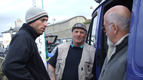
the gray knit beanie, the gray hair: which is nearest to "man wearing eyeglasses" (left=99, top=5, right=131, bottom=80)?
the gray hair

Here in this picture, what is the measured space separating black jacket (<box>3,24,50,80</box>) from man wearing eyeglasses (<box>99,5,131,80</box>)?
0.70 m

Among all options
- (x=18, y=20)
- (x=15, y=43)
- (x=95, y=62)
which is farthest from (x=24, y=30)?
(x=18, y=20)

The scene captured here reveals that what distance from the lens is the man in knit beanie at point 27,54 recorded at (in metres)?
1.23

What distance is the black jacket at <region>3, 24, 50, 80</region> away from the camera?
4.01 feet

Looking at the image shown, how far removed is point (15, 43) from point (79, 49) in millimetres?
1248

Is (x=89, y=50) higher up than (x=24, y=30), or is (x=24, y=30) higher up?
(x=24, y=30)

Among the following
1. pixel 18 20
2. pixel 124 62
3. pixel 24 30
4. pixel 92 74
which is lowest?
pixel 92 74

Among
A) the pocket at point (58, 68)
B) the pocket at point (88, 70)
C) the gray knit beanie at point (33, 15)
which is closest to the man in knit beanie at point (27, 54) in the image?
the gray knit beanie at point (33, 15)

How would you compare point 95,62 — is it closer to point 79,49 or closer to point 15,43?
point 79,49

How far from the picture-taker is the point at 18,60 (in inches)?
48.9

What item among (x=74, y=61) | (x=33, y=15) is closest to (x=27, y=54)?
(x=33, y=15)

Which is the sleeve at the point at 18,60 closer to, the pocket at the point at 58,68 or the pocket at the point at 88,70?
the pocket at the point at 58,68

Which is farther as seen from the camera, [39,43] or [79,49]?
[39,43]

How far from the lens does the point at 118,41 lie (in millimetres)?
1240
